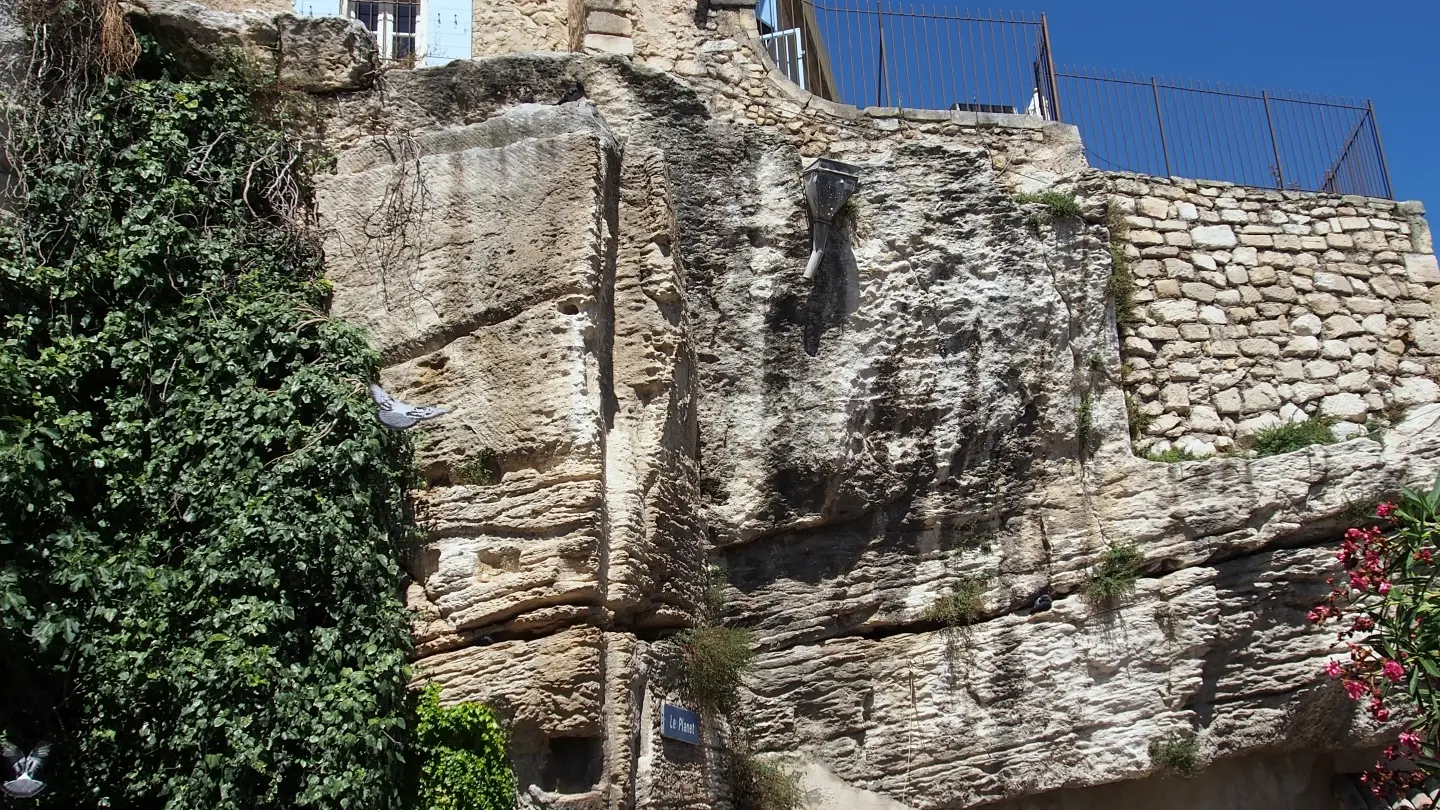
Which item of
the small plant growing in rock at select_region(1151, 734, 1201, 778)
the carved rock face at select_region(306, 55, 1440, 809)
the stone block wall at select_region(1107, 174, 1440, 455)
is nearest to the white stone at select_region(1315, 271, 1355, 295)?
the stone block wall at select_region(1107, 174, 1440, 455)

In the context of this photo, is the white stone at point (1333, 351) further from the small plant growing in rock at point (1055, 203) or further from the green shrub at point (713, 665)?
the green shrub at point (713, 665)

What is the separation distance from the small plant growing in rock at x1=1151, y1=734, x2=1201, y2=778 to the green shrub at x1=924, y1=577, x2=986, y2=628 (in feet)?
3.72

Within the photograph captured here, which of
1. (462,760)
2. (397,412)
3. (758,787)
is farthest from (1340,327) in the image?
(462,760)

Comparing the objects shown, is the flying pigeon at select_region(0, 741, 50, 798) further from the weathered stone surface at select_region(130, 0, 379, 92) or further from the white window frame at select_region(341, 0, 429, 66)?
the white window frame at select_region(341, 0, 429, 66)

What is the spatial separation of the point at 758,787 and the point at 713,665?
0.74 metres

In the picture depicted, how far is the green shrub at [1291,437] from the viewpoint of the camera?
310 inches

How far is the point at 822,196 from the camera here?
23.7ft

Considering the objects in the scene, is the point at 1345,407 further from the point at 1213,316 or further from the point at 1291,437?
the point at 1213,316

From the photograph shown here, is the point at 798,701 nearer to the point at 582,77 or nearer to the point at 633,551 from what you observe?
the point at 633,551

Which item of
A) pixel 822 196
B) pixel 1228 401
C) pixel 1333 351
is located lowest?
pixel 1228 401

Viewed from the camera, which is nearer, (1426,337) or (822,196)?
(822,196)

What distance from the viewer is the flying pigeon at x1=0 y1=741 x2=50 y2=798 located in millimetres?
4691

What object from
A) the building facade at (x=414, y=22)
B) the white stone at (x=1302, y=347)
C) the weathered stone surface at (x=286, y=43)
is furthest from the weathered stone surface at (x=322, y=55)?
the white stone at (x=1302, y=347)

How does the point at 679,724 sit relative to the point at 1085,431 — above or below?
below
